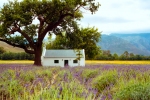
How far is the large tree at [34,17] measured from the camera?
3022 cm

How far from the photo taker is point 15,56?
78688 millimetres

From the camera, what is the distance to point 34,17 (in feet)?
106

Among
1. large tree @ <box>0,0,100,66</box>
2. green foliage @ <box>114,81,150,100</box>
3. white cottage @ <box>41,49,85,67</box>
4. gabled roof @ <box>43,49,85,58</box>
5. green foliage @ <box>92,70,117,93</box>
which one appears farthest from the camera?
gabled roof @ <box>43,49,85,58</box>

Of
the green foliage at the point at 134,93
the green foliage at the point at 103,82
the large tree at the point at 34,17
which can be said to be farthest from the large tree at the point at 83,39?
the green foliage at the point at 134,93

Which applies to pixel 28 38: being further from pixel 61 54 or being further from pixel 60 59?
pixel 61 54

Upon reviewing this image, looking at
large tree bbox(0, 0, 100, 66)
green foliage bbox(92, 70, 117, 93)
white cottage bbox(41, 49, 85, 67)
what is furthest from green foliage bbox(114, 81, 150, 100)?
white cottage bbox(41, 49, 85, 67)

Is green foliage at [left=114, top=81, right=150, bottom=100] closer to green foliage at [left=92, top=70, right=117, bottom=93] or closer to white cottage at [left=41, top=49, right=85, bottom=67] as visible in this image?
green foliage at [left=92, top=70, right=117, bottom=93]

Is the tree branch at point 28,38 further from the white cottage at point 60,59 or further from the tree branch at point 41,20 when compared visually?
the white cottage at point 60,59

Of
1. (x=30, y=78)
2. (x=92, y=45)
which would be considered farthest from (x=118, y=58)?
(x=30, y=78)

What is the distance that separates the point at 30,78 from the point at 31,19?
2432 centimetres

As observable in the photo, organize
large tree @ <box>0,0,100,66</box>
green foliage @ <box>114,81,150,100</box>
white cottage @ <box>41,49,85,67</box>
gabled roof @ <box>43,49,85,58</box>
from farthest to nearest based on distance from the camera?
gabled roof @ <box>43,49,85,58</box> → white cottage @ <box>41,49,85,67</box> → large tree @ <box>0,0,100,66</box> → green foliage @ <box>114,81,150,100</box>

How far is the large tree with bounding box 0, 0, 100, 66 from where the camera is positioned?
30219 millimetres

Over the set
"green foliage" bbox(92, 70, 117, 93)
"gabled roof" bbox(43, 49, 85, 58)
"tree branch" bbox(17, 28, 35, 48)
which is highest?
"tree branch" bbox(17, 28, 35, 48)

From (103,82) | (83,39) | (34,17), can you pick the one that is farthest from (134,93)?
(83,39)
